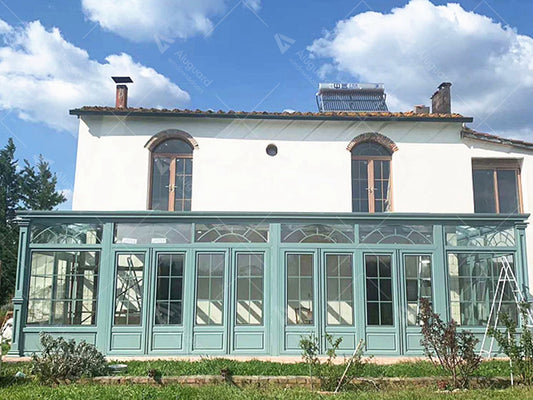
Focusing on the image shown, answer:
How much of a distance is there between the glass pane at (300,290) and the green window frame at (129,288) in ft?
11.0

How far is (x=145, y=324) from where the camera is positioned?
12.0 m

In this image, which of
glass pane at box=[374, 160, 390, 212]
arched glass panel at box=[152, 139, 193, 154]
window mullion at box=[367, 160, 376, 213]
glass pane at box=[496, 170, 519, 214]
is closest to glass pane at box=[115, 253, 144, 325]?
arched glass panel at box=[152, 139, 193, 154]

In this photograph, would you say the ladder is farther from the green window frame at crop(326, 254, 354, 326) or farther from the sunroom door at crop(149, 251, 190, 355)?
the sunroom door at crop(149, 251, 190, 355)

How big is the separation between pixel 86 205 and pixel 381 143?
8522mm

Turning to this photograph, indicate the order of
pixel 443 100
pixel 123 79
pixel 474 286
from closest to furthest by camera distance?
1. pixel 474 286
2. pixel 123 79
3. pixel 443 100

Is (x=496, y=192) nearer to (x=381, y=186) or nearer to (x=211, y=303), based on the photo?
(x=381, y=186)

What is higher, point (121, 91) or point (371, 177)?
point (121, 91)

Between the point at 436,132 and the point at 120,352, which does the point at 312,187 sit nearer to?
the point at 436,132

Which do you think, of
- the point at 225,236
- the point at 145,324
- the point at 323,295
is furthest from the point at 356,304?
the point at 145,324

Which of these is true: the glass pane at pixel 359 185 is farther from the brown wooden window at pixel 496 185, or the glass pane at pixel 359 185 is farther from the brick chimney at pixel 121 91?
the brick chimney at pixel 121 91

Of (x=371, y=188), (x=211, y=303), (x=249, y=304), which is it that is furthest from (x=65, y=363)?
(x=371, y=188)

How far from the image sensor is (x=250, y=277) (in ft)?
40.6

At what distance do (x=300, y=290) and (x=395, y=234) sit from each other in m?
2.59

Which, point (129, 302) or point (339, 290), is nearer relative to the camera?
point (129, 302)
